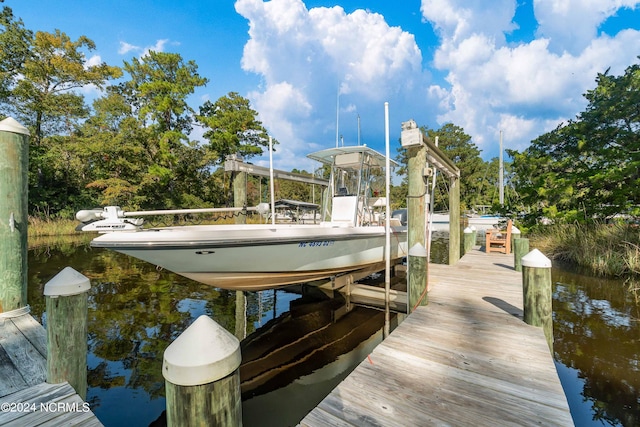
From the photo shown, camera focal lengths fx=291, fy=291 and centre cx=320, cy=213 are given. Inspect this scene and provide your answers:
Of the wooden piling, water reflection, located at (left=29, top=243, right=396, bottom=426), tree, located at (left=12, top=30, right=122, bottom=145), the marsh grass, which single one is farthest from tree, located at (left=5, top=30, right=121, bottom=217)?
the marsh grass

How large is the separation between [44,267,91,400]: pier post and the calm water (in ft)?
4.00

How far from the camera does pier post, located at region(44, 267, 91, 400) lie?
2059mm

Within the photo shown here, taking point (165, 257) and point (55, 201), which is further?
point (55, 201)

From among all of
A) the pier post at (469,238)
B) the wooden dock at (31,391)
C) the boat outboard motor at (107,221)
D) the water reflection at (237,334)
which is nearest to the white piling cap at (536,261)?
the water reflection at (237,334)

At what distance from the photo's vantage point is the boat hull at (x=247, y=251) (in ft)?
11.7

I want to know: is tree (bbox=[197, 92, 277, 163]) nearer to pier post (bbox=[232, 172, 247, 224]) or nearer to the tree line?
the tree line

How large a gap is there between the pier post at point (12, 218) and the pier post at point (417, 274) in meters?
4.52

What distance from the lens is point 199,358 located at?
920mm

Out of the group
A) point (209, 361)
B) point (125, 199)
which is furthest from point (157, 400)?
→ point (125, 199)

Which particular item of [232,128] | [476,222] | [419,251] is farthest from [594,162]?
[232,128]

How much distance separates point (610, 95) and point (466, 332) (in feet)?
34.6

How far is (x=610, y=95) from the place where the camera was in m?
8.98

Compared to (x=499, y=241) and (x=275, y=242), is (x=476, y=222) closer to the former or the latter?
(x=499, y=241)

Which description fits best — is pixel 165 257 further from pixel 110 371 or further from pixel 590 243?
pixel 590 243
